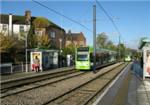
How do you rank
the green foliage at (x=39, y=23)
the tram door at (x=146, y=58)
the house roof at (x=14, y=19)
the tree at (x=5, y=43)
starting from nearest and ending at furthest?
1. the tram door at (x=146, y=58)
2. the tree at (x=5, y=43)
3. the house roof at (x=14, y=19)
4. the green foliage at (x=39, y=23)

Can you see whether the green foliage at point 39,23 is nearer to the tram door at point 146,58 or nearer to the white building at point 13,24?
the white building at point 13,24

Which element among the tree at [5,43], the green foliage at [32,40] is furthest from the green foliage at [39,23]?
the tree at [5,43]

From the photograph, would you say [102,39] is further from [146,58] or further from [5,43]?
[146,58]

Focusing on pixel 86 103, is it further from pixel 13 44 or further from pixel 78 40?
pixel 78 40

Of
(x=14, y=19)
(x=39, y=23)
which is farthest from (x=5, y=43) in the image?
(x=14, y=19)

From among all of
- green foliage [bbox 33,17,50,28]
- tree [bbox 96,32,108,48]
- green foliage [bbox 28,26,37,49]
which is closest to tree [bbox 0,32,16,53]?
green foliage [bbox 28,26,37,49]

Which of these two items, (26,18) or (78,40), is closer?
(26,18)

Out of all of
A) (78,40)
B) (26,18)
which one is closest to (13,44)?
(26,18)

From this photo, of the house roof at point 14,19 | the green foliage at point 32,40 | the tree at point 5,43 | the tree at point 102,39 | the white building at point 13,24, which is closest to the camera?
the tree at point 5,43

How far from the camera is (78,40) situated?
475 ft

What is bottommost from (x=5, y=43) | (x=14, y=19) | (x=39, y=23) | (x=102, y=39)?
(x=5, y=43)

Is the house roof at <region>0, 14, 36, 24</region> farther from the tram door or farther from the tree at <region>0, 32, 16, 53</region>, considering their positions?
the tram door

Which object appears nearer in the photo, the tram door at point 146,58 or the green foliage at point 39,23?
the tram door at point 146,58

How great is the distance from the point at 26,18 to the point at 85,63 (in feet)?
121
